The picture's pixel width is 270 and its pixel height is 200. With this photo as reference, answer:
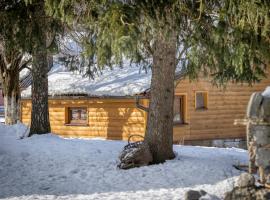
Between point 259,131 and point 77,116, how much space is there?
1778 centimetres

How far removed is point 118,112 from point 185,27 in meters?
12.2

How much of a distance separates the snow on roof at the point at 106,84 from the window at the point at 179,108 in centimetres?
177

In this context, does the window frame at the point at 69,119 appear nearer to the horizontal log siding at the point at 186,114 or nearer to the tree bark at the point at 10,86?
the horizontal log siding at the point at 186,114

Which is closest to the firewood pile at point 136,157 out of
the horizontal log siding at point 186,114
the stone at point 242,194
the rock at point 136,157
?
the rock at point 136,157

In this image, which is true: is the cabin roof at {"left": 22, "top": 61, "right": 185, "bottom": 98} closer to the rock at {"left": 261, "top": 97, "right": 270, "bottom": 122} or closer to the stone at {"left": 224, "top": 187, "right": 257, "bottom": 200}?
the stone at {"left": 224, "top": 187, "right": 257, "bottom": 200}

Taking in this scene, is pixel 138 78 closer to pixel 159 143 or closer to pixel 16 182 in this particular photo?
pixel 159 143

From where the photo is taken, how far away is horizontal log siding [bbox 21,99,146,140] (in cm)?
2133

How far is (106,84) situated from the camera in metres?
22.3

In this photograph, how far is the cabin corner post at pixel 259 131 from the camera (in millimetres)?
6434

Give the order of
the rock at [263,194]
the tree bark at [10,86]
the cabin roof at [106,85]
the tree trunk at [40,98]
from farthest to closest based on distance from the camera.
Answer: the tree bark at [10,86] → the cabin roof at [106,85] → the tree trunk at [40,98] → the rock at [263,194]

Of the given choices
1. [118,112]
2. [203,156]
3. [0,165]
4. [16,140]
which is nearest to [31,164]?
[0,165]

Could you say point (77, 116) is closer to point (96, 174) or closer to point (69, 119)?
point (69, 119)

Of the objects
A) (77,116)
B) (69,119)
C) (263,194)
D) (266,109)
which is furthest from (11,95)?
(266,109)

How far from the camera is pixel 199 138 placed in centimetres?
2267
